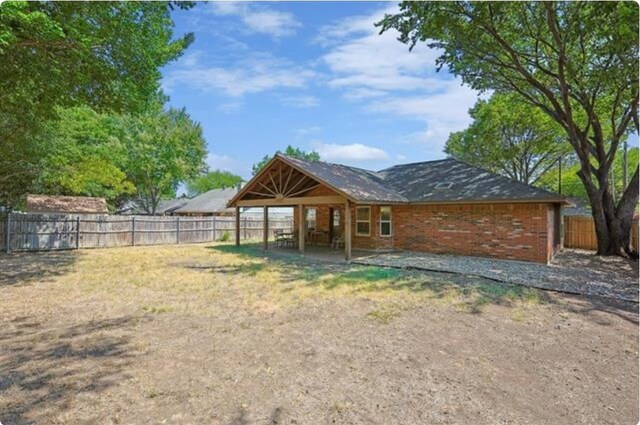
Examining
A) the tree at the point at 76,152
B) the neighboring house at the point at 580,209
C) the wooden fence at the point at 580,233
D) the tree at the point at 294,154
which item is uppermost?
the tree at the point at 294,154

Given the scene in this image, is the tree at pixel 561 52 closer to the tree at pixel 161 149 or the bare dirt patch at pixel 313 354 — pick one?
the bare dirt patch at pixel 313 354

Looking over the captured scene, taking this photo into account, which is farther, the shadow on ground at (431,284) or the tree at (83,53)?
the tree at (83,53)

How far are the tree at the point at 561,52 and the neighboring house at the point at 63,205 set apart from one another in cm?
2645

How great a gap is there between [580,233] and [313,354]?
1871 cm

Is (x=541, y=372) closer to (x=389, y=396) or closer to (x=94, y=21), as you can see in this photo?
(x=389, y=396)

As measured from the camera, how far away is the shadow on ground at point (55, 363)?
142 inches

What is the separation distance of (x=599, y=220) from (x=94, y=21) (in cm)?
1874

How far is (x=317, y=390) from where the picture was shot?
3.92 metres

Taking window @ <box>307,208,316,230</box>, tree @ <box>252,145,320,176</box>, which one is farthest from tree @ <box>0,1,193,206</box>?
tree @ <box>252,145,320,176</box>

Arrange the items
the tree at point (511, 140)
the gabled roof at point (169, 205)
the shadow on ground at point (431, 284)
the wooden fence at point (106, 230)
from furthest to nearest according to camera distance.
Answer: the gabled roof at point (169, 205)
the tree at point (511, 140)
the wooden fence at point (106, 230)
the shadow on ground at point (431, 284)

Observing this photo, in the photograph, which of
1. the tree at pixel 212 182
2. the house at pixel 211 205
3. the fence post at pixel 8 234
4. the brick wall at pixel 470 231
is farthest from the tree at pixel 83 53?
the tree at pixel 212 182

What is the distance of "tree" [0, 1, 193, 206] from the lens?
25.5ft

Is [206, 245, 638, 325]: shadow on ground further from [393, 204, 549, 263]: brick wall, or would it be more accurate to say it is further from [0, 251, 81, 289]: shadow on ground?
[0, 251, 81, 289]: shadow on ground

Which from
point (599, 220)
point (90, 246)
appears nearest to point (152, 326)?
point (90, 246)
